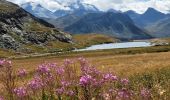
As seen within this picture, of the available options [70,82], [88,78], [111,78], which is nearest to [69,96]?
[70,82]

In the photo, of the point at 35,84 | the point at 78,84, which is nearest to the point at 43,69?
the point at 35,84

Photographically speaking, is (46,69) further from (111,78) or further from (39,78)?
(111,78)

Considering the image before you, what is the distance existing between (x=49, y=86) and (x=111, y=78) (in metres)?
3.35

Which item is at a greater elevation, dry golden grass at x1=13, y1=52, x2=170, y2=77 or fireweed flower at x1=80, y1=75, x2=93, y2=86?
fireweed flower at x1=80, y1=75, x2=93, y2=86

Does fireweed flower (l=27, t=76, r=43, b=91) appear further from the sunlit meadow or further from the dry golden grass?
the dry golden grass

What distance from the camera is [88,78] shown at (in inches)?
378

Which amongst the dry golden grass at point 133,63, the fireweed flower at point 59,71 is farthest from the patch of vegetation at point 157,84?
the fireweed flower at point 59,71

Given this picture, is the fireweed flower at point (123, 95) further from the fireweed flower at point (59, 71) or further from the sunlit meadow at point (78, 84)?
the fireweed flower at point (59, 71)

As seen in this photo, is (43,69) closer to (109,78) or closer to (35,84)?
(35,84)

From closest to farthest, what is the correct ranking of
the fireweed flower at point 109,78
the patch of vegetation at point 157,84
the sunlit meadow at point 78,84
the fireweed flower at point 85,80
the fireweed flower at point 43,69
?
1. the fireweed flower at point 85,80
2. the sunlit meadow at point 78,84
3. the fireweed flower at point 109,78
4. the patch of vegetation at point 157,84
5. the fireweed flower at point 43,69

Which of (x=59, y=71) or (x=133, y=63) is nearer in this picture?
(x=59, y=71)

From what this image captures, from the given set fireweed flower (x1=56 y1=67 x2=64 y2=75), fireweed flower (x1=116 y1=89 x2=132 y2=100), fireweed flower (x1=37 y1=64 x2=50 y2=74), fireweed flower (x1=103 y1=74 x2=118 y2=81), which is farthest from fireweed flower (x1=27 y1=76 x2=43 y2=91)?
fireweed flower (x1=116 y1=89 x2=132 y2=100)

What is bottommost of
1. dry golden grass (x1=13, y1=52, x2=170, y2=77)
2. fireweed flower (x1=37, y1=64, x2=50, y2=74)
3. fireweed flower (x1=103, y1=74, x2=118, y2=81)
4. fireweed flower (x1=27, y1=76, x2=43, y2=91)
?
dry golden grass (x1=13, y1=52, x2=170, y2=77)

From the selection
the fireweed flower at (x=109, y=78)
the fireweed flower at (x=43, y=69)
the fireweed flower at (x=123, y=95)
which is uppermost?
the fireweed flower at (x=43, y=69)
